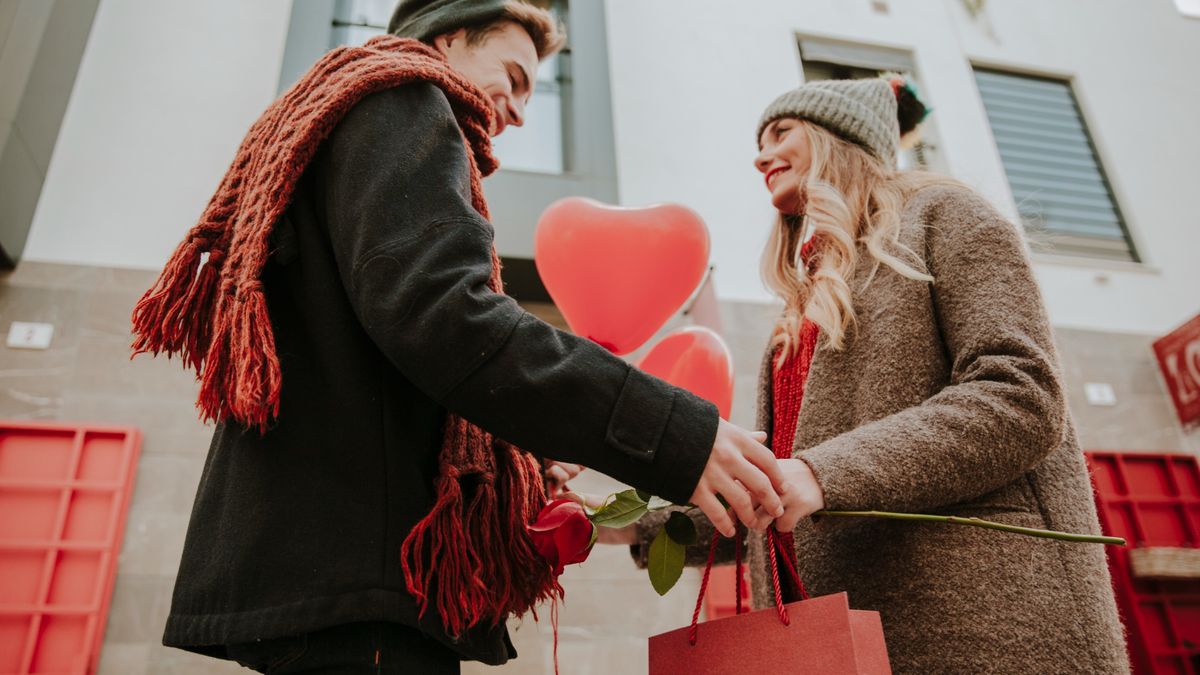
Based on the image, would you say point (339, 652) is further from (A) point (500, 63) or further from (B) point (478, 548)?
(A) point (500, 63)

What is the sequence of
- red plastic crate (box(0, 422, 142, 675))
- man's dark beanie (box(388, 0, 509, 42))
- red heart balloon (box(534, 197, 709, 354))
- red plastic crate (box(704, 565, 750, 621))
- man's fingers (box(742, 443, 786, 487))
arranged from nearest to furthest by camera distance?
1. man's fingers (box(742, 443, 786, 487))
2. man's dark beanie (box(388, 0, 509, 42))
3. red heart balloon (box(534, 197, 709, 354))
4. red plastic crate (box(0, 422, 142, 675))
5. red plastic crate (box(704, 565, 750, 621))

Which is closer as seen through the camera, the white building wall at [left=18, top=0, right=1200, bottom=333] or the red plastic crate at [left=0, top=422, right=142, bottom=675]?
the red plastic crate at [left=0, top=422, right=142, bottom=675]

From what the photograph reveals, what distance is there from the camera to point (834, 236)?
49.3 inches

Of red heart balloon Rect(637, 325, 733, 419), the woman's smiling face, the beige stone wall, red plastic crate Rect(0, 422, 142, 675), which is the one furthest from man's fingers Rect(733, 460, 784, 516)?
red plastic crate Rect(0, 422, 142, 675)

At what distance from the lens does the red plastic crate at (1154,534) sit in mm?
3699

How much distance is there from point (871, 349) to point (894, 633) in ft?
1.21

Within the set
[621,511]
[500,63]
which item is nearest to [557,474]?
[621,511]

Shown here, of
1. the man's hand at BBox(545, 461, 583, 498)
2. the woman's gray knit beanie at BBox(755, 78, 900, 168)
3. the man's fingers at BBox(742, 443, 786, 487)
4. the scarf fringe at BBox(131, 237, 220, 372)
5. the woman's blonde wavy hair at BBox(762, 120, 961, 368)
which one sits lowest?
the man's fingers at BBox(742, 443, 786, 487)

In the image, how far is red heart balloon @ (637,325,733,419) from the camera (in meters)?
2.01

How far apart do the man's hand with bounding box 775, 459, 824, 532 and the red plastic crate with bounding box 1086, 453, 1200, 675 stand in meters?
3.50

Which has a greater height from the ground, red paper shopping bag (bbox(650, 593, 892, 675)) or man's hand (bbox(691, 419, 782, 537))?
man's hand (bbox(691, 419, 782, 537))

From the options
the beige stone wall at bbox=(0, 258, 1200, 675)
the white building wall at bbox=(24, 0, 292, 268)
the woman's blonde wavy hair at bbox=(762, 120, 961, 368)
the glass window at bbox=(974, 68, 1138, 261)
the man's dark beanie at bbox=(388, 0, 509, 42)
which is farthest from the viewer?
the glass window at bbox=(974, 68, 1138, 261)

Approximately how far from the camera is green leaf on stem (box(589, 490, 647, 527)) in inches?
38.4

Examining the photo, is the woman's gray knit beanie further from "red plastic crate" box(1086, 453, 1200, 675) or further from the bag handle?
"red plastic crate" box(1086, 453, 1200, 675)
